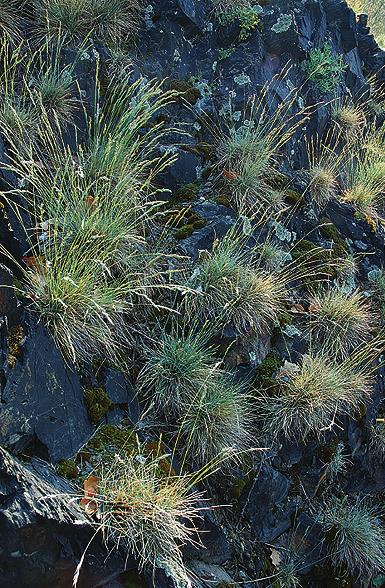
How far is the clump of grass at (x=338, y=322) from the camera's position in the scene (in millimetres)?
4555

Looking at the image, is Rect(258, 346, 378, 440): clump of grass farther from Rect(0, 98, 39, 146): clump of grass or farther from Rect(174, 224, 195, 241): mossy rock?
Rect(0, 98, 39, 146): clump of grass

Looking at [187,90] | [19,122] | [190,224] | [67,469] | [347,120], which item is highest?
[347,120]

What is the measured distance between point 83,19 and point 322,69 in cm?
287

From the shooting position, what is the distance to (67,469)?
2.89 meters

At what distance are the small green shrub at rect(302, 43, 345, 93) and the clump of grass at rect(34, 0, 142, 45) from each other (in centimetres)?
222

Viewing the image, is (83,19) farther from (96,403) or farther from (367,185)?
(96,403)

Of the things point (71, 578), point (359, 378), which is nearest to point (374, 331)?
point (359, 378)

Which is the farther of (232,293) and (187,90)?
(187,90)

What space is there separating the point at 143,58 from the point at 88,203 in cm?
241

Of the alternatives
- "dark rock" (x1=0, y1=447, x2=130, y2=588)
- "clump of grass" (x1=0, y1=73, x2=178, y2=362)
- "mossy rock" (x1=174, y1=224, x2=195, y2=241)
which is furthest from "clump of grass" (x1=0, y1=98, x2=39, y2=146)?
"dark rock" (x1=0, y1=447, x2=130, y2=588)

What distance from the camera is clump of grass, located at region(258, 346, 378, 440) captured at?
3965mm

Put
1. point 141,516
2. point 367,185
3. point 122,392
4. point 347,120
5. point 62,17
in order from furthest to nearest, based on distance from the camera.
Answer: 1. point 347,120
2. point 367,185
3. point 62,17
4. point 122,392
5. point 141,516

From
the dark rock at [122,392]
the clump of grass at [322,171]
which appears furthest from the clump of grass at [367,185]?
the dark rock at [122,392]

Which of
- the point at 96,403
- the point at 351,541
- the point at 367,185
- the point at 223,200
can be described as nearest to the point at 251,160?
the point at 223,200
